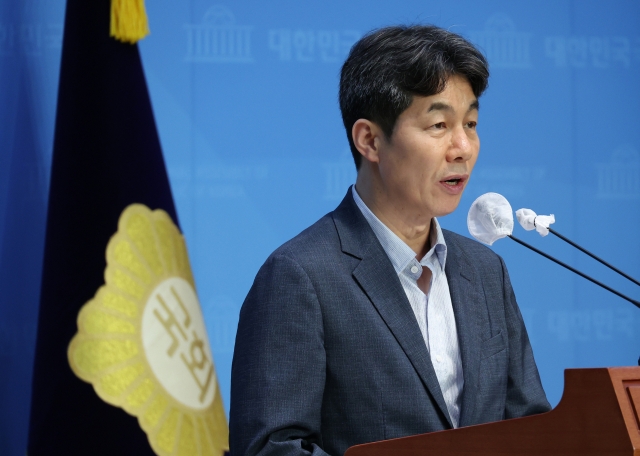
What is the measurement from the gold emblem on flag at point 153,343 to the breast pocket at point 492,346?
3.50 ft

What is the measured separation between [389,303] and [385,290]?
0.03 m

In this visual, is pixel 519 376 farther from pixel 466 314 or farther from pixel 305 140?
pixel 305 140

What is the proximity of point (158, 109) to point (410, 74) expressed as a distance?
148 cm

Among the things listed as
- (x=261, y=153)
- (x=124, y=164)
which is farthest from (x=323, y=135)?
(x=124, y=164)

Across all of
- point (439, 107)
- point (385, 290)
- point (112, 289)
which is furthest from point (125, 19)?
point (385, 290)

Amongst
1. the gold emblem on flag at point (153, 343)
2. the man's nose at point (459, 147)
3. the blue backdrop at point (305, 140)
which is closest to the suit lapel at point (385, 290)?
the man's nose at point (459, 147)

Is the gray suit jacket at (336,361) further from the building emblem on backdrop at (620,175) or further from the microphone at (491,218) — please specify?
the building emblem on backdrop at (620,175)

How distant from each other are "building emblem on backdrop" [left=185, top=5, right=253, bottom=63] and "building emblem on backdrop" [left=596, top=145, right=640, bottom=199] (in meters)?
1.57

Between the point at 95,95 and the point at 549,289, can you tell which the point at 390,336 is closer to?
the point at 95,95

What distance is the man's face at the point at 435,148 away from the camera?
157 centimetres

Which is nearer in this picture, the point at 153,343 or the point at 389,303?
the point at 389,303

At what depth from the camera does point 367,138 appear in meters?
1.68

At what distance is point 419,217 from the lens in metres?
1.66

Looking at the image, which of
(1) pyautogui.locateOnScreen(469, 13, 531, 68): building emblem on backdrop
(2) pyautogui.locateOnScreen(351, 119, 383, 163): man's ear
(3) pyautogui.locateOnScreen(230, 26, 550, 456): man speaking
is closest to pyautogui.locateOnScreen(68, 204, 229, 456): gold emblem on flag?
(3) pyautogui.locateOnScreen(230, 26, 550, 456): man speaking
